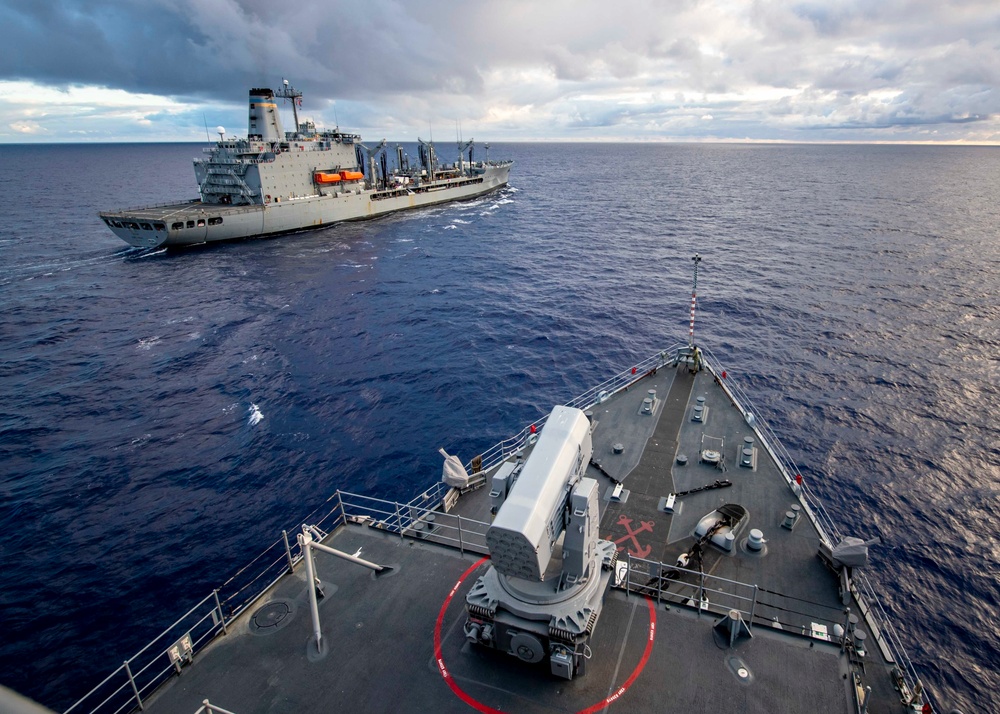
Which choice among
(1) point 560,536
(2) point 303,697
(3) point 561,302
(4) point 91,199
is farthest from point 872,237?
(4) point 91,199

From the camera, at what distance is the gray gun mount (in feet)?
45.1

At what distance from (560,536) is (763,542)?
10.1m

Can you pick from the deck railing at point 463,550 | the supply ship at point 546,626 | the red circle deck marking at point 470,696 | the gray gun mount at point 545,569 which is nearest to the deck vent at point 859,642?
the supply ship at point 546,626

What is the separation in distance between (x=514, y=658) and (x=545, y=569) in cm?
311

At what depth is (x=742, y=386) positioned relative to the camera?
46.6 metres

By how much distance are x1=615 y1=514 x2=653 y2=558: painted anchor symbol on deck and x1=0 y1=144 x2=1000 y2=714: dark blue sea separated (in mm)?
14050

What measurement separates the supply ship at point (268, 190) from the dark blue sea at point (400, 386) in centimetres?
550

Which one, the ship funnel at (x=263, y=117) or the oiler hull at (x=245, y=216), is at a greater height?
the ship funnel at (x=263, y=117)

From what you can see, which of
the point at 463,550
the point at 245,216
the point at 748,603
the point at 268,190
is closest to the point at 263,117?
the point at 268,190

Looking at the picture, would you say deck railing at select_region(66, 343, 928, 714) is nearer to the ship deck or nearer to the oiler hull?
the ship deck

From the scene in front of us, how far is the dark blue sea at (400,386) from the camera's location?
27109mm

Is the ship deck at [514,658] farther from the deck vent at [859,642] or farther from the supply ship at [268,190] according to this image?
the supply ship at [268,190]

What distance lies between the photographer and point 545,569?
14398mm

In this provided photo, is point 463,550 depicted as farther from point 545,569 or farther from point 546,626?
point 545,569
